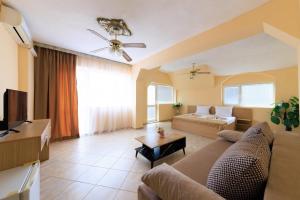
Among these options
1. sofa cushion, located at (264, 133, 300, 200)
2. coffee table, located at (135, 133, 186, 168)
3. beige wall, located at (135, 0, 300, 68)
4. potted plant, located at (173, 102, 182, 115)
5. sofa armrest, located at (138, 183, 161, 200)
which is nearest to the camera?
sofa cushion, located at (264, 133, 300, 200)

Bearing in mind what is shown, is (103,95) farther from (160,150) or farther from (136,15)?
(136,15)

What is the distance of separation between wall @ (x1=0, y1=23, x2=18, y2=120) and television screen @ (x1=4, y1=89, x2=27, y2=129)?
1.15 feet

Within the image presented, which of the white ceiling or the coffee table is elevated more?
the white ceiling

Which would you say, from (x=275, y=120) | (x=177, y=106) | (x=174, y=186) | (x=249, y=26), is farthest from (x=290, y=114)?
(x=174, y=186)

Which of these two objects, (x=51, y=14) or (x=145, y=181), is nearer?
(x=145, y=181)

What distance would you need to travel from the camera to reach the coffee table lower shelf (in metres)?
2.40

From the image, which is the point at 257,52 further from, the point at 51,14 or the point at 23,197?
the point at 23,197

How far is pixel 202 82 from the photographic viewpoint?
5.93 m

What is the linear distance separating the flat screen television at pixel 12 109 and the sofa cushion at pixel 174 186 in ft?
5.52

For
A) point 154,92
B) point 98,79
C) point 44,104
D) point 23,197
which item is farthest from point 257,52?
point 44,104

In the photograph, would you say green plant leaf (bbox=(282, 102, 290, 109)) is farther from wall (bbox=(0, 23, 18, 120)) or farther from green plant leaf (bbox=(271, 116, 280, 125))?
wall (bbox=(0, 23, 18, 120))

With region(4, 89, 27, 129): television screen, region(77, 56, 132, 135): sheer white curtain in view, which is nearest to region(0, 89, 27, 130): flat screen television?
region(4, 89, 27, 129): television screen

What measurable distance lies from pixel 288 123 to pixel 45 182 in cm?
586

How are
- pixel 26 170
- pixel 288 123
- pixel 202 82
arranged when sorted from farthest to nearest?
pixel 202 82
pixel 288 123
pixel 26 170
